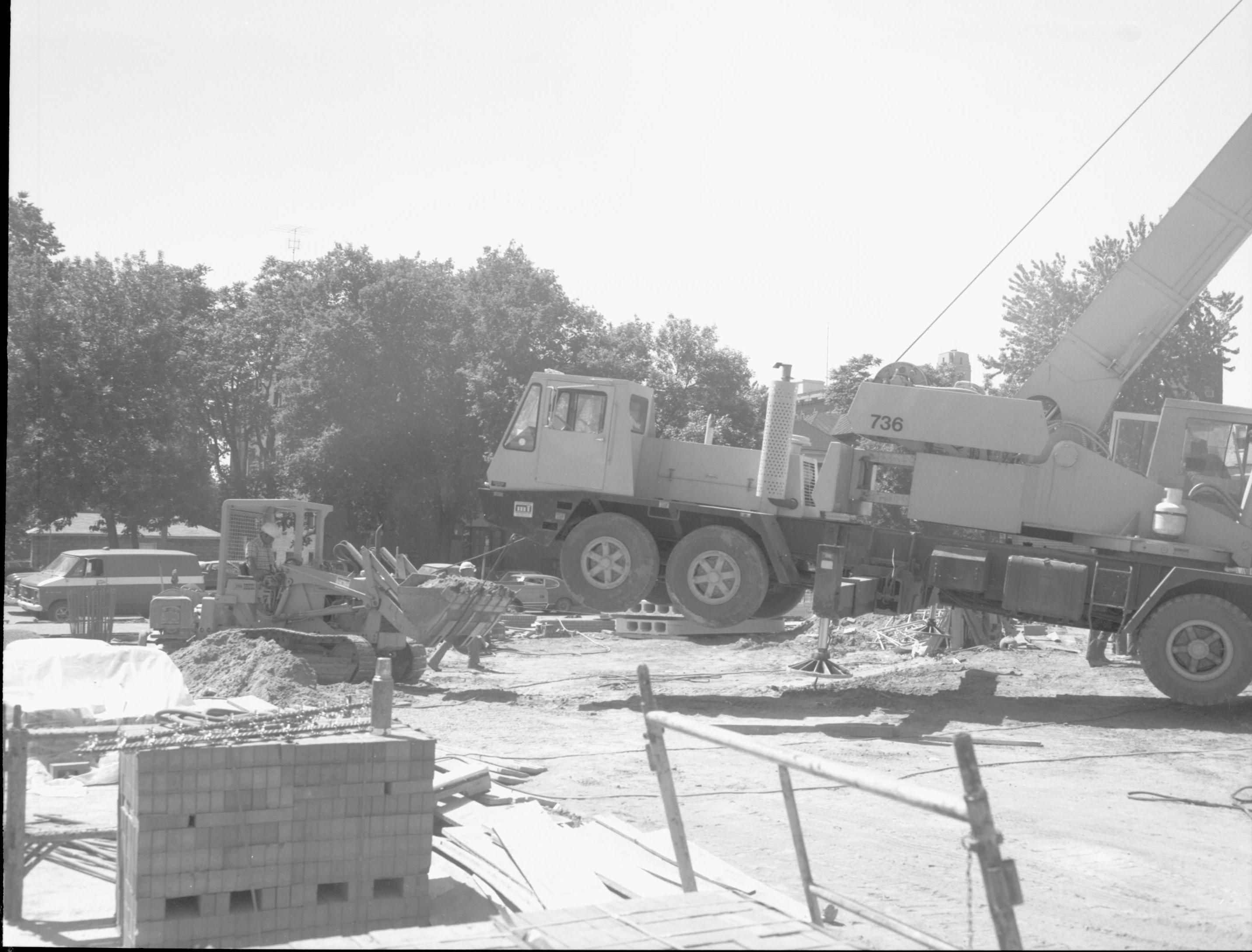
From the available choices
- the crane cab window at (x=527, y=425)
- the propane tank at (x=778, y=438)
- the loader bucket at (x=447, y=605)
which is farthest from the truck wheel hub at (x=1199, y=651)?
the loader bucket at (x=447, y=605)

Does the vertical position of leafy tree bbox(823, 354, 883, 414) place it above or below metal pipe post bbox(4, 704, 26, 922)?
above

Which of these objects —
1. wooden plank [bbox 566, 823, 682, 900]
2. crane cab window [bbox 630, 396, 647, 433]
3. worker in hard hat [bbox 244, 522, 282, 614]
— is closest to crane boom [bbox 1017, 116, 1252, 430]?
Answer: crane cab window [bbox 630, 396, 647, 433]

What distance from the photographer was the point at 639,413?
50.4 ft

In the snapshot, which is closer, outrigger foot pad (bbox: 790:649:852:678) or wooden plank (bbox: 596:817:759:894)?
wooden plank (bbox: 596:817:759:894)

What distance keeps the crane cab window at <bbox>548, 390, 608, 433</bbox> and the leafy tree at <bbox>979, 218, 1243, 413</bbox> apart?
17.2 m

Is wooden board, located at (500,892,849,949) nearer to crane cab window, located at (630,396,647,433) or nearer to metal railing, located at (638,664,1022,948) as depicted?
metal railing, located at (638,664,1022,948)

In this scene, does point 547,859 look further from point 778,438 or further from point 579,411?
point 579,411

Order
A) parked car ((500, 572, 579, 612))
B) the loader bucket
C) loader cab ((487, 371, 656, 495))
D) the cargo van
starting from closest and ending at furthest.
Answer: loader cab ((487, 371, 656, 495)) → the loader bucket → the cargo van → parked car ((500, 572, 579, 612))

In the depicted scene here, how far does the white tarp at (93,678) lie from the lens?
1061cm

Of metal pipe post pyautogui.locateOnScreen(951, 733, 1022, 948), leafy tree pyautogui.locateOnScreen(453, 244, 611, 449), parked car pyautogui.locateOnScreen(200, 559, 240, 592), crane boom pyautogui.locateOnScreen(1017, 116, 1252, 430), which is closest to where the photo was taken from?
metal pipe post pyautogui.locateOnScreen(951, 733, 1022, 948)

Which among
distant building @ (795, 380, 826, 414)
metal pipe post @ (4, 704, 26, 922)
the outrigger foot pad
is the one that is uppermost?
distant building @ (795, 380, 826, 414)

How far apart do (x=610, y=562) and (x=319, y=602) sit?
179 inches

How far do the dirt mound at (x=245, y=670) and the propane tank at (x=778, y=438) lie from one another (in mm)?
5862

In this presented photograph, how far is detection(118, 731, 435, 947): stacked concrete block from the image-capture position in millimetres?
5719
